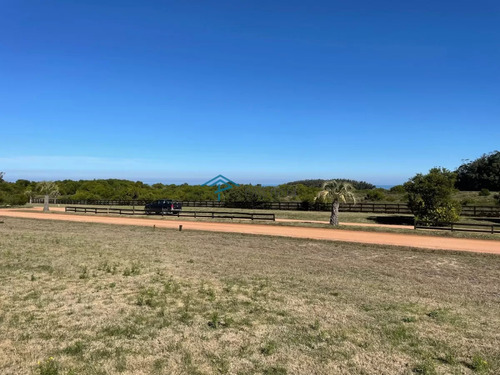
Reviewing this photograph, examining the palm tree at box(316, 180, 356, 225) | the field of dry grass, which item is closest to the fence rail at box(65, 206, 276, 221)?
the palm tree at box(316, 180, 356, 225)

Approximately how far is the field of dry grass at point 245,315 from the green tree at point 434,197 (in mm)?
12991

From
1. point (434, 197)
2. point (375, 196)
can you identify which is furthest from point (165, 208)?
point (375, 196)

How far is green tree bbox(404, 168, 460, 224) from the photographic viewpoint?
2680 cm

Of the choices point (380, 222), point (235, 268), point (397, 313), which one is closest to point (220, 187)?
point (380, 222)

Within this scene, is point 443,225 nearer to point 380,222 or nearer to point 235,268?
point 380,222

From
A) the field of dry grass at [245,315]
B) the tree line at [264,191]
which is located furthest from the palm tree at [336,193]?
the tree line at [264,191]

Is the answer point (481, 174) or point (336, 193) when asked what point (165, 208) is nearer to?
point (336, 193)

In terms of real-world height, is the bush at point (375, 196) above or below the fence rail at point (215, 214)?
above

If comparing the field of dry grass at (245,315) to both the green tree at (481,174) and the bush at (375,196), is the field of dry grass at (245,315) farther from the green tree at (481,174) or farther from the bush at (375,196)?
the green tree at (481,174)

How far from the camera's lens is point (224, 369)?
5219 millimetres

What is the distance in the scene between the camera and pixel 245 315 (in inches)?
297

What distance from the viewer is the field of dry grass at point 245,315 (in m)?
5.45

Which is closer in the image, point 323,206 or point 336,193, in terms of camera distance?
point 336,193

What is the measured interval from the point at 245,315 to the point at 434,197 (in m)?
24.6
